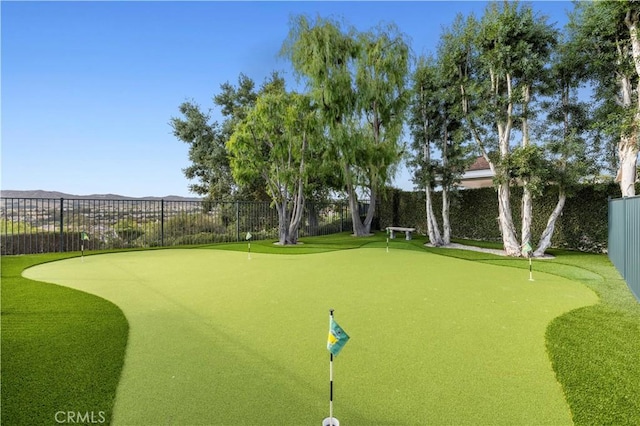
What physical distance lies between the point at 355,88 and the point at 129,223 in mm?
11162

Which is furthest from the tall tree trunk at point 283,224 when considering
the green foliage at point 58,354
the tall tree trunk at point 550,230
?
the tall tree trunk at point 550,230

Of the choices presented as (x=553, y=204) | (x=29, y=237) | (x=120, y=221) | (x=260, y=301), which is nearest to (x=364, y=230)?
(x=553, y=204)


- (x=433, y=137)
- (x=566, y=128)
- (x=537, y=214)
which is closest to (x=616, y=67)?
(x=566, y=128)

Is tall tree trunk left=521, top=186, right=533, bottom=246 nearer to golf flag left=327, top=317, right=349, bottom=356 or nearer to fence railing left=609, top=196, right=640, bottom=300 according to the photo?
fence railing left=609, top=196, right=640, bottom=300

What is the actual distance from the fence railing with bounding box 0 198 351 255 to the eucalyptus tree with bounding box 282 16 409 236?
4.66 m

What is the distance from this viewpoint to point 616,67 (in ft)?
28.3

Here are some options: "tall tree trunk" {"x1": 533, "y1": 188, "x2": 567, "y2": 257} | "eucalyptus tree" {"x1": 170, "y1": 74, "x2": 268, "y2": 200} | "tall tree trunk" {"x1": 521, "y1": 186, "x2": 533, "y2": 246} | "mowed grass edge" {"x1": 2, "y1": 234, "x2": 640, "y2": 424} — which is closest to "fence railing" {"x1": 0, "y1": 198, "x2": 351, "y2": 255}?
"eucalyptus tree" {"x1": 170, "y1": 74, "x2": 268, "y2": 200}

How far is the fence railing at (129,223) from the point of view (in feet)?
35.0

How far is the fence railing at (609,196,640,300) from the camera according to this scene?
517 centimetres

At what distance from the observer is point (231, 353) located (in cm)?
303

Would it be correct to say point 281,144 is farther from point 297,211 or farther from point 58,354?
point 58,354

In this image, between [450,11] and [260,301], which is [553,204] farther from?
[260,301]

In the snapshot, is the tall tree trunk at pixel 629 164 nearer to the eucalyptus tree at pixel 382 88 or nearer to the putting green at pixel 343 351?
the putting green at pixel 343 351

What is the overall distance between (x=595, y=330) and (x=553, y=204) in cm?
914
